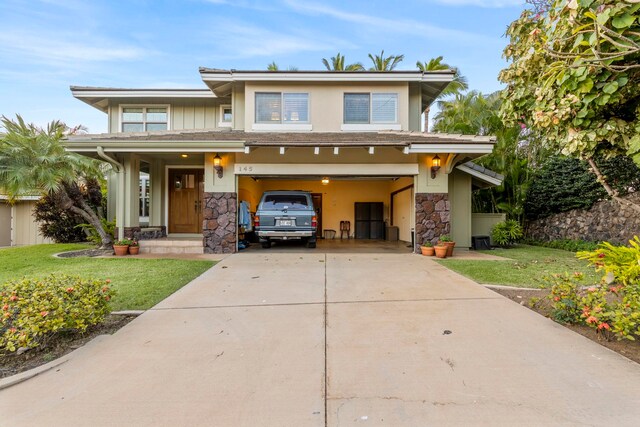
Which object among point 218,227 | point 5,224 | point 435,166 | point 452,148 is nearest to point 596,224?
point 435,166

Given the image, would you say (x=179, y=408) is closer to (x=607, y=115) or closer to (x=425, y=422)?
(x=425, y=422)

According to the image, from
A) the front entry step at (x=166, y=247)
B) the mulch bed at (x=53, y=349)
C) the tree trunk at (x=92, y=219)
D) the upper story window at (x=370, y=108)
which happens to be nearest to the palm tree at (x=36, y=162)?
the tree trunk at (x=92, y=219)

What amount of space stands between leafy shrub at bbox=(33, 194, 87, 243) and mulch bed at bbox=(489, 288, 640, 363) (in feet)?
51.8

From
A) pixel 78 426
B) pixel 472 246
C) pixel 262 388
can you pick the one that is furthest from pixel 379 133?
pixel 78 426

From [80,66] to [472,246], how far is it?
62.7 ft

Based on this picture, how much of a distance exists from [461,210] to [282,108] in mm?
7343

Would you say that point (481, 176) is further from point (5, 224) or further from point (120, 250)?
point (5, 224)

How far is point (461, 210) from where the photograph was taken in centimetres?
1093

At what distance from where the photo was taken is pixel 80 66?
582 inches

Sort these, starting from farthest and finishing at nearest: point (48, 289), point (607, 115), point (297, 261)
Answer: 1. point (297, 261)
2. point (607, 115)
3. point (48, 289)

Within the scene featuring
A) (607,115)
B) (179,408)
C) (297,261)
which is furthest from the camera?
(297,261)

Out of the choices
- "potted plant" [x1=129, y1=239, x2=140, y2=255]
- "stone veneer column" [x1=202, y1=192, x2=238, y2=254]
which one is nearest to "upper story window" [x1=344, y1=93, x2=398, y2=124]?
"stone veneer column" [x1=202, y1=192, x2=238, y2=254]

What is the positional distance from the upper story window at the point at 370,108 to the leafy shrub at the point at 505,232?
554 cm

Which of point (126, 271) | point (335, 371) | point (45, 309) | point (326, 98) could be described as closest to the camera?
point (335, 371)
